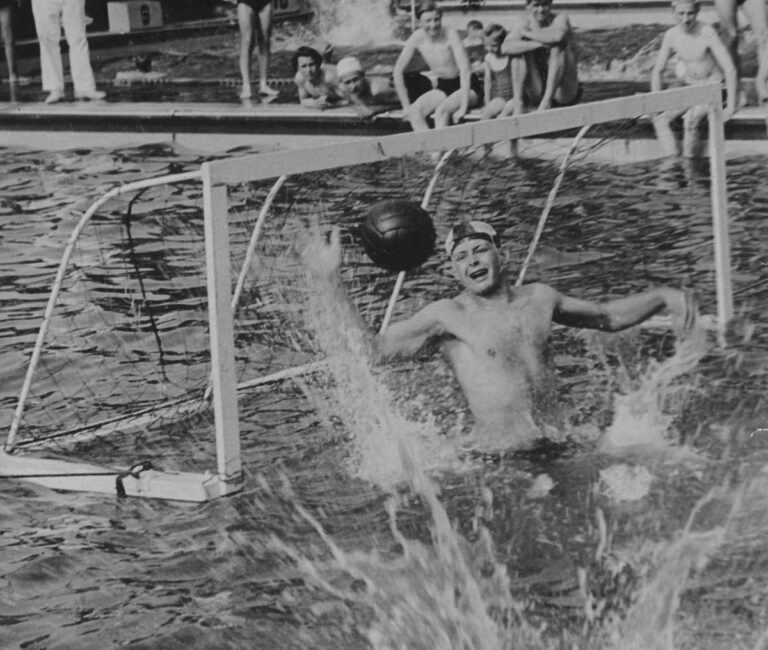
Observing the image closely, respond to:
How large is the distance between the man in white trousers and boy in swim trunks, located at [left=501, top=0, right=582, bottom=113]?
574 cm

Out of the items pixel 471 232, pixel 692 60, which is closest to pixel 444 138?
pixel 471 232

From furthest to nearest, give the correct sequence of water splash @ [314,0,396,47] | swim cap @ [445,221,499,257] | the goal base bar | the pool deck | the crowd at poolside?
water splash @ [314,0,396,47] → the pool deck → the crowd at poolside → swim cap @ [445,221,499,257] → the goal base bar

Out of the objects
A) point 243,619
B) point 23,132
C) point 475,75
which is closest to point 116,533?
point 243,619

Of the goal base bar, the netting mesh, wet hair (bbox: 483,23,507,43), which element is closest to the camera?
the goal base bar

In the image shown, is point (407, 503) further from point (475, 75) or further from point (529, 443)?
point (475, 75)

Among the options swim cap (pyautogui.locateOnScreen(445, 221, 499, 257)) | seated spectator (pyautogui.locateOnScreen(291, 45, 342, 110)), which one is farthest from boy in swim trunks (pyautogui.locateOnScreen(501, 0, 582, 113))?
swim cap (pyautogui.locateOnScreen(445, 221, 499, 257))

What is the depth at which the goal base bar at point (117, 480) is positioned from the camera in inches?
266

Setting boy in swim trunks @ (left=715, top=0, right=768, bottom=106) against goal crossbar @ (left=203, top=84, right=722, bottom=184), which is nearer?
goal crossbar @ (left=203, top=84, right=722, bottom=184)

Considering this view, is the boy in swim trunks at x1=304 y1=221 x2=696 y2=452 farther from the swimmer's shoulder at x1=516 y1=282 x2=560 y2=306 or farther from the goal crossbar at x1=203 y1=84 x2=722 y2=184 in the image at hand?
the goal crossbar at x1=203 y1=84 x2=722 y2=184

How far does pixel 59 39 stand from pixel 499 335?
1223cm

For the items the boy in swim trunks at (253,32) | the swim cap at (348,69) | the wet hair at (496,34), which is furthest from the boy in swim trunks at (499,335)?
the boy in swim trunks at (253,32)

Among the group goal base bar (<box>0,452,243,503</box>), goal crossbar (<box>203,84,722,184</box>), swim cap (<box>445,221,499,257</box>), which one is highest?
goal crossbar (<box>203,84,722,184</box>)

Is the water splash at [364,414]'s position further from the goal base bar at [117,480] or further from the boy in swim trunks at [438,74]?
the boy in swim trunks at [438,74]

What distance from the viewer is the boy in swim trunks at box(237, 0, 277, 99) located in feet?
56.3
